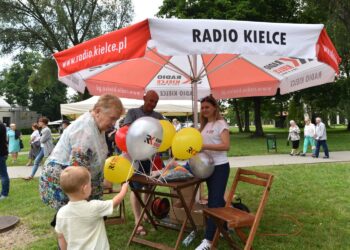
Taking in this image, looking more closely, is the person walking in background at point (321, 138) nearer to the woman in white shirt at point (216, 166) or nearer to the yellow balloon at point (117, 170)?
the woman in white shirt at point (216, 166)

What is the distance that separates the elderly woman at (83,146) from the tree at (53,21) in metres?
29.2

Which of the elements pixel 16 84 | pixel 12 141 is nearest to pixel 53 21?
pixel 12 141

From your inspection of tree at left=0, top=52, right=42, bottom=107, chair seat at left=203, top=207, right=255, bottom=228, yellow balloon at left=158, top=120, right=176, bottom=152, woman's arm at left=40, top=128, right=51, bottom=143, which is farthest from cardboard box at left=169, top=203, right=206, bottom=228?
tree at left=0, top=52, right=42, bottom=107

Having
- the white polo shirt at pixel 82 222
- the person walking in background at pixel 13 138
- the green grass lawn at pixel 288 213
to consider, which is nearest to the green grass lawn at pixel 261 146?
the green grass lawn at pixel 288 213

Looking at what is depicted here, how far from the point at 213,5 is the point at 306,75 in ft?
65.6

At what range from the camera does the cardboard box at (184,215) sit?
16.3 ft

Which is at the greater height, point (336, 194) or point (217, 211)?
point (217, 211)

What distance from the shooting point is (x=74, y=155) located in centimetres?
292

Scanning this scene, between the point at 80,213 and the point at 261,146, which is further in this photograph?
the point at 261,146

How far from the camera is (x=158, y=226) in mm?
5227

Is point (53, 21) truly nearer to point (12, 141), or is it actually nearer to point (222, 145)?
point (12, 141)

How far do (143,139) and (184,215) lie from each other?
5.90 ft

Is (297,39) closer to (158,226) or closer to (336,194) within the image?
(158,226)

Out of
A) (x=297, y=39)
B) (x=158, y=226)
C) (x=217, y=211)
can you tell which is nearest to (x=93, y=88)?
(x=158, y=226)
